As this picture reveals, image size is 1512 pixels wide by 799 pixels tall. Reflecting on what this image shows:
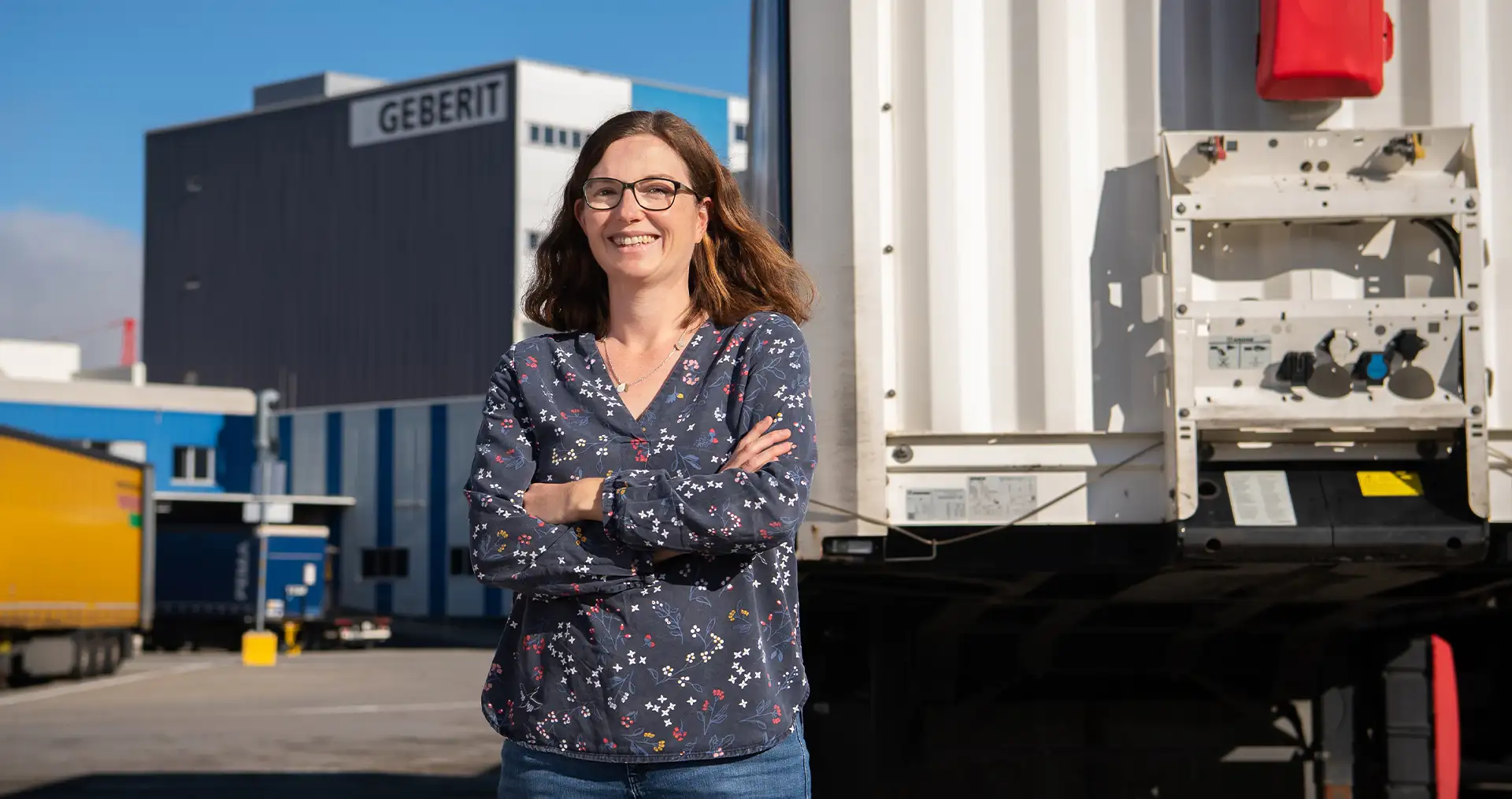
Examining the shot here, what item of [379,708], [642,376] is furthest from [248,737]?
[642,376]

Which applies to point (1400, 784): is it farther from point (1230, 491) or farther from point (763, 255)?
point (763, 255)

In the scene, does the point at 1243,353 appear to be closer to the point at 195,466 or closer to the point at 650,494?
the point at 650,494

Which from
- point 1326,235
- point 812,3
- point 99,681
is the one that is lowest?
point 99,681

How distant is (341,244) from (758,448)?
5168 cm

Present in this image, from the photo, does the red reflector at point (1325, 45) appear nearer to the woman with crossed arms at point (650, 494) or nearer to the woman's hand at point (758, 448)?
the woman with crossed arms at point (650, 494)

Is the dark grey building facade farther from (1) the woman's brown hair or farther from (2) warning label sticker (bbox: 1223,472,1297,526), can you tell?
(1) the woman's brown hair

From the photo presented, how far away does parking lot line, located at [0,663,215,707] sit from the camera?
20812mm

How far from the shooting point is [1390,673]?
5391 millimetres

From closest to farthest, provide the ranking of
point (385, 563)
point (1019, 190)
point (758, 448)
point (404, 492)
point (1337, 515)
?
point (758, 448) → point (1337, 515) → point (1019, 190) → point (404, 492) → point (385, 563)

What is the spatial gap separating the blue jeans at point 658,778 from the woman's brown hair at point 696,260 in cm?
78

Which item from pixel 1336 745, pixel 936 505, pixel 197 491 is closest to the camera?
pixel 936 505

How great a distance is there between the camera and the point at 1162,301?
4945 mm

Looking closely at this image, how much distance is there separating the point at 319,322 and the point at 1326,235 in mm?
50661

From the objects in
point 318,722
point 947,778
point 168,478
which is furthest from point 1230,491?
point 168,478
